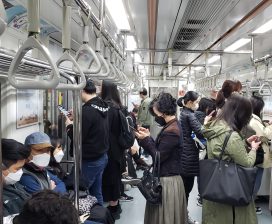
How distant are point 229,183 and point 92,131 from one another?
Answer: 1368 mm

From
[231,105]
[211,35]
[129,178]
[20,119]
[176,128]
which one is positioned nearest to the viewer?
[231,105]

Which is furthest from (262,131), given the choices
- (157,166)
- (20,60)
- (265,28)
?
(20,60)

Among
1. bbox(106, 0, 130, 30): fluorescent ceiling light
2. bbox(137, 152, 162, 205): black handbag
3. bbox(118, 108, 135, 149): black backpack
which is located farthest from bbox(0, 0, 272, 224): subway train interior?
bbox(118, 108, 135, 149): black backpack

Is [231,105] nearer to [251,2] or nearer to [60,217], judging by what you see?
[251,2]

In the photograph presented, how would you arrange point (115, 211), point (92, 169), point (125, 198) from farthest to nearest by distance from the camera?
point (125, 198)
point (115, 211)
point (92, 169)

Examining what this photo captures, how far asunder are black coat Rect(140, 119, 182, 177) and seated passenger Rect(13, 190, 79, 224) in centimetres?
117

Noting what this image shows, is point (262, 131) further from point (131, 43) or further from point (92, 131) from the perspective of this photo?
point (131, 43)

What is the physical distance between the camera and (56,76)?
0.94 metres

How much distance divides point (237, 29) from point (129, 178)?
238 cm

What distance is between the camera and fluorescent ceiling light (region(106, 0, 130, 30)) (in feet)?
8.01

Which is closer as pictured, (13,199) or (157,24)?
(13,199)

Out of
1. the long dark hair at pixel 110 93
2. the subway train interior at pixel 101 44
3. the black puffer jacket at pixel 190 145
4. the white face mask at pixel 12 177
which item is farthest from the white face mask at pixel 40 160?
the black puffer jacket at pixel 190 145

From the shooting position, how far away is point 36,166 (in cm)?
211

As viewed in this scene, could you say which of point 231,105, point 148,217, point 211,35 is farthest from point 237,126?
point 211,35
